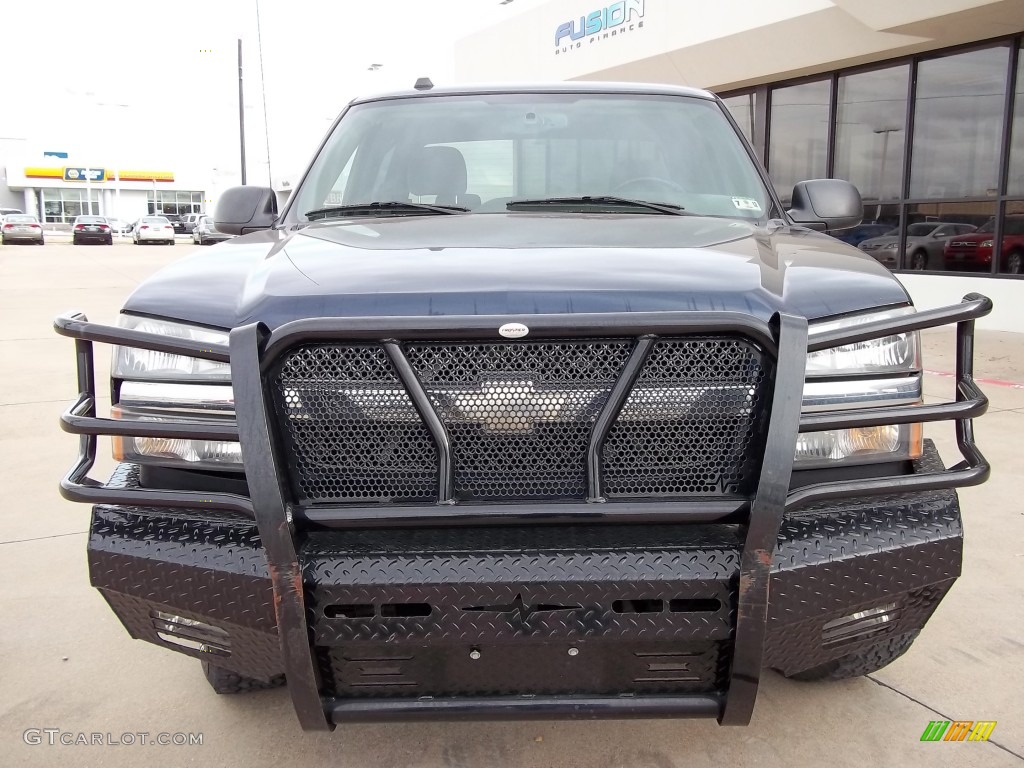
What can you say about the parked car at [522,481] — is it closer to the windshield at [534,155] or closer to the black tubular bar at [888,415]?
the black tubular bar at [888,415]

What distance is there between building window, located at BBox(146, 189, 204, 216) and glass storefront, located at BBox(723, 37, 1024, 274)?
71.7m

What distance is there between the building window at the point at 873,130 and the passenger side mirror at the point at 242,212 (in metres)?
11.2

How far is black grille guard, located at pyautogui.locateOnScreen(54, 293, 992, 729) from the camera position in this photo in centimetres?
179

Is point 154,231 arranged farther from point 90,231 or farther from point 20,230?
point 20,230

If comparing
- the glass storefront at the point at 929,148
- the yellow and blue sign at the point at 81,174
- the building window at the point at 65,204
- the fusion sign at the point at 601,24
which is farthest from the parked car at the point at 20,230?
the glass storefront at the point at 929,148

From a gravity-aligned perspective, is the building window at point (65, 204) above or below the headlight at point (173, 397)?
above

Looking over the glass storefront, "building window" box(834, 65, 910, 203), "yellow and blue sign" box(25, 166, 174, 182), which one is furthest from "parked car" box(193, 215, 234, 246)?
"yellow and blue sign" box(25, 166, 174, 182)

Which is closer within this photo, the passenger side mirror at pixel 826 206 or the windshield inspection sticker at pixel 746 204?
the windshield inspection sticker at pixel 746 204

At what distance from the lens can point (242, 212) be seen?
3510 millimetres

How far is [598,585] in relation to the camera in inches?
69.7

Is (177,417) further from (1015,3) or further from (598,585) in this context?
(1015,3)

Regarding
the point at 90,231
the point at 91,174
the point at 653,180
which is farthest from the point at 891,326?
the point at 91,174

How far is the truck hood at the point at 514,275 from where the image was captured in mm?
1872

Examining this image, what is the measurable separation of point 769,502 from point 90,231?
48.3 metres
